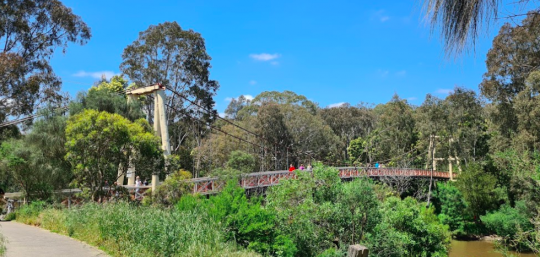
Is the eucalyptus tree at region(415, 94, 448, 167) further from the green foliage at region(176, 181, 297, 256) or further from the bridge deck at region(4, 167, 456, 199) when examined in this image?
the green foliage at region(176, 181, 297, 256)

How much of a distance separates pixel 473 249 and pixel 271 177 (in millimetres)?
11277

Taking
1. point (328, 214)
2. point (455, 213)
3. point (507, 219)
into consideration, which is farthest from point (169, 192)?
point (455, 213)

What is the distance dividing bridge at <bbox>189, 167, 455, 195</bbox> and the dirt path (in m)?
6.10

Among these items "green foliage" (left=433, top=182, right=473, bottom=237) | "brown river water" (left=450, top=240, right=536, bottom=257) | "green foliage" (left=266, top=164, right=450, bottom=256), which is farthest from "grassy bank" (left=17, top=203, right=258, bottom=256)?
"green foliage" (left=433, top=182, right=473, bottom=237)

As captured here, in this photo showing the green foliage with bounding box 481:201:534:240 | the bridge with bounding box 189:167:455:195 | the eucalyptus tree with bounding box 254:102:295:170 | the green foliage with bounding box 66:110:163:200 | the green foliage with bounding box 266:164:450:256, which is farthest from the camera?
the eucalyptus tree with bounding box 254:102:295:170

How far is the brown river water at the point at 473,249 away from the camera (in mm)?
18500

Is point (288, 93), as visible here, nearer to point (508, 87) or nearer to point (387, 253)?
point (508, 87)

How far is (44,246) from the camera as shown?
20.8 feet

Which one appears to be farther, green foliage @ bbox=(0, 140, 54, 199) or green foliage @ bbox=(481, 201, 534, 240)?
green foliage @ bbox=(481, 201, 534, 240)

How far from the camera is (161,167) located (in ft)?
40.7

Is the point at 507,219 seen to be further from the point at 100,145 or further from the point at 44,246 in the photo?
the point at 44,246

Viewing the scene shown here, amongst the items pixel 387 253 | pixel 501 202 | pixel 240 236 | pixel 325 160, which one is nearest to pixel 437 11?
pixel 240 236

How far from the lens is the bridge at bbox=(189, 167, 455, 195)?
632 inches

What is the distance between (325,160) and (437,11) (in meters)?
34.9
